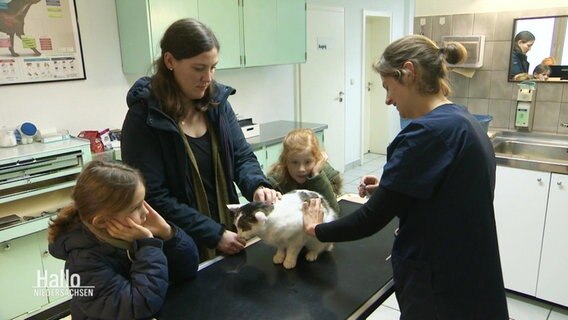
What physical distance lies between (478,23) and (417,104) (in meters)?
2.30

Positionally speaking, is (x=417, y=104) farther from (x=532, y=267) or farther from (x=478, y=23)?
(x=478, y=23)

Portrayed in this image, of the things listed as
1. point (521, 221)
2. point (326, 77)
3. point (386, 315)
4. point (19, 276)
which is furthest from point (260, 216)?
point (326, 77)

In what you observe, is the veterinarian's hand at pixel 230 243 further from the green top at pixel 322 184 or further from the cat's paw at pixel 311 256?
the green top at pixel 322 184

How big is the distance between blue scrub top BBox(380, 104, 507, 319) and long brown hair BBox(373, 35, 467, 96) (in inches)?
2.9

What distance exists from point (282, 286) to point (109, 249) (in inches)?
20.0

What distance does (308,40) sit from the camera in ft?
15.8

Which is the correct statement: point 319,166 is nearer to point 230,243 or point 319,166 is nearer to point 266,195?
point 266,195

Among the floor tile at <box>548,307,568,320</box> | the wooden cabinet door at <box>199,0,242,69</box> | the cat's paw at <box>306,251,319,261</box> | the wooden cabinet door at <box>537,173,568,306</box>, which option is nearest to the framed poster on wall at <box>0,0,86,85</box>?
the wooden cabinet door at <box>199,0,242,69</box>

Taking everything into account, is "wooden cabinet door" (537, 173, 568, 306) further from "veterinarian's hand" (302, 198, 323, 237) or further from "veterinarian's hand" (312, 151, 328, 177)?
"veterinarian's hand" (302, 198, 323, 237)

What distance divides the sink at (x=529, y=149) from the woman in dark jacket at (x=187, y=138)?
1.75 m

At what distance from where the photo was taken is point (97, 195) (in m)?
1.08

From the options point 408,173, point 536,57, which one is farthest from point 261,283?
point 536,57

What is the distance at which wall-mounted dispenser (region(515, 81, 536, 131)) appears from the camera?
114 inches

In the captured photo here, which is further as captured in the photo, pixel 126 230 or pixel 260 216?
pixel 260 216
